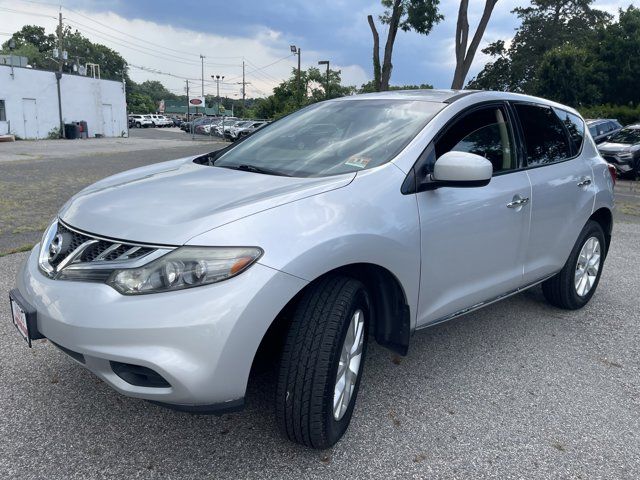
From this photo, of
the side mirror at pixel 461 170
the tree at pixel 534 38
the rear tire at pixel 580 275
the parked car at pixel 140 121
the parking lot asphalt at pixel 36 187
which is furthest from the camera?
the parked car at pixel 140 121

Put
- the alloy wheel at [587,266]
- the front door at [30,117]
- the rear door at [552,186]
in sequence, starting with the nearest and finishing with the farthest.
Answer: the rear door at [552,186] < the alloy wheel at [587,266] < the front door at [30,117]

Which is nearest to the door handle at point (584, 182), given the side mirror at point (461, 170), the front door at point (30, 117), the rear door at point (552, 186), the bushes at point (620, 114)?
the rear door at point (552, 186)

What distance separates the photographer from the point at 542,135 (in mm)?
3713

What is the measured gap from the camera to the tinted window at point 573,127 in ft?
13.4

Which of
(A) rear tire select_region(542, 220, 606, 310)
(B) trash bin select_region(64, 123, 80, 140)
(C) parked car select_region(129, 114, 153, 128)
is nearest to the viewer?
(A) rear tire select_region(542, 220, 606, 310)

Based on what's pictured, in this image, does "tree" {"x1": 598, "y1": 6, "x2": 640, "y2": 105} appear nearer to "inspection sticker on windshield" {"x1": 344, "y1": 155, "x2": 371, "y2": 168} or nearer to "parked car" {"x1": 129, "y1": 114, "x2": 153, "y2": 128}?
"inspection sticker on windshield" {"x1": 344, "y1": 155, "x2": 371, "y2": 168}

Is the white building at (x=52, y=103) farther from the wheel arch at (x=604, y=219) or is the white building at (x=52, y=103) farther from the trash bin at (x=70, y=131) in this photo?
the wheel arch at (x=604, y=219)

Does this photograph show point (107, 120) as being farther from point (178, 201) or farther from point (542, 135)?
point (178, 201)

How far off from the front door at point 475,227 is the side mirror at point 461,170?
113 mm

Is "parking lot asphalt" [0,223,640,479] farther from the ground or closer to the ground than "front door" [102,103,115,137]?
closer to the ground

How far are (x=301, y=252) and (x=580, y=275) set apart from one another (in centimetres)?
307

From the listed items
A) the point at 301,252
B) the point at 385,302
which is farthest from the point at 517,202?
the point at 301,252

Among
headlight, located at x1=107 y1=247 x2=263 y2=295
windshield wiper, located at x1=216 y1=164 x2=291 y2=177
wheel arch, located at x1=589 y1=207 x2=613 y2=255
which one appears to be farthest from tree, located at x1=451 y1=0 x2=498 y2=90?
headlight, located at x1=107 y1=247 x2=263 y2=295

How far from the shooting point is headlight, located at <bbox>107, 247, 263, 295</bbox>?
1.98 meters
